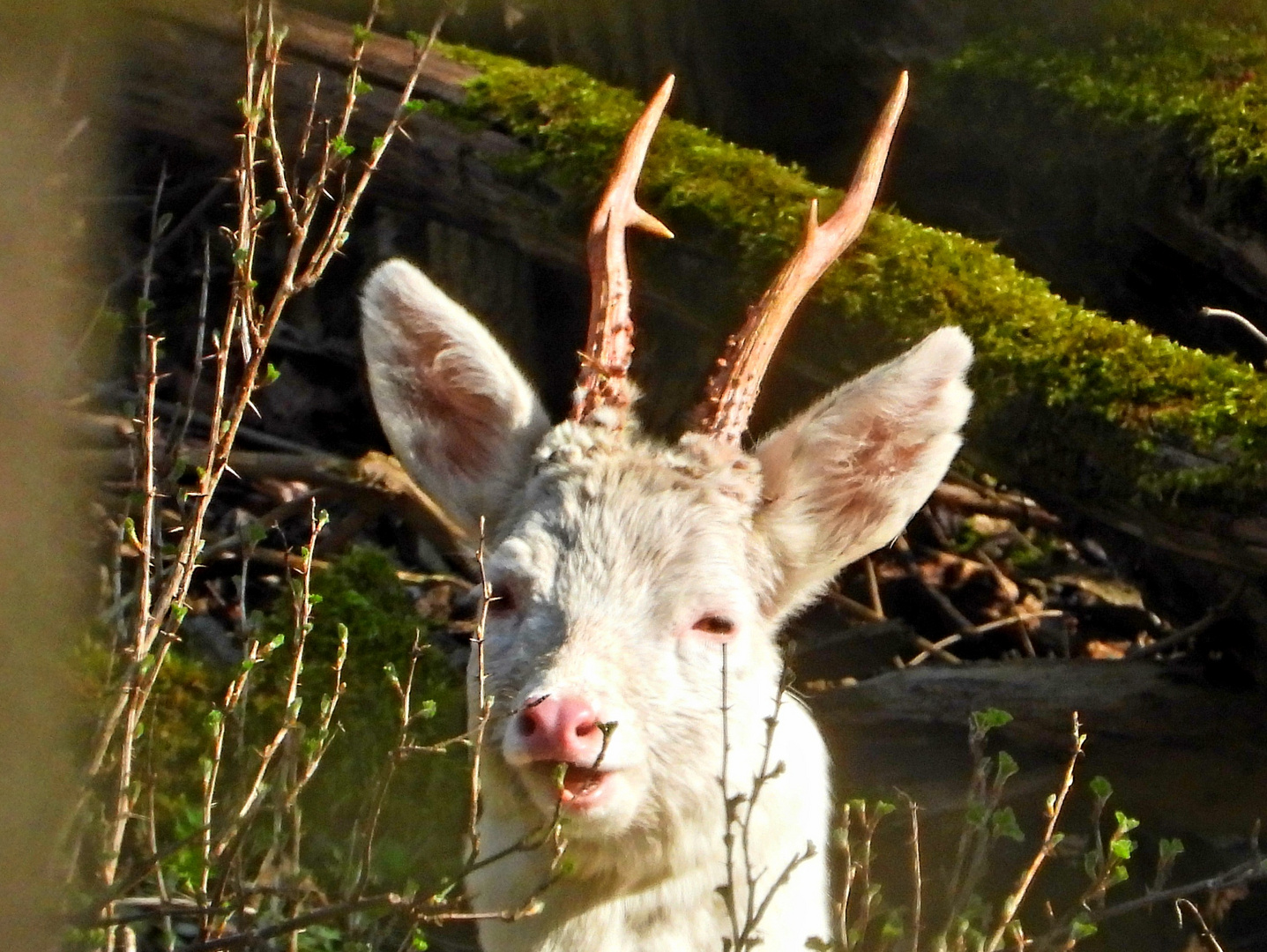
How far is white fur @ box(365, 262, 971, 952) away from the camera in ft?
13.1

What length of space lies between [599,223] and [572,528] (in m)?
0.85

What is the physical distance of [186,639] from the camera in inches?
277

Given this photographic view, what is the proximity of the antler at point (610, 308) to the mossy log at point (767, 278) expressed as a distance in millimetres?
1384

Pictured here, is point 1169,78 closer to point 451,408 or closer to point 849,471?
point 849,471

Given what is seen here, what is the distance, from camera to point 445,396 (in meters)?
4.77

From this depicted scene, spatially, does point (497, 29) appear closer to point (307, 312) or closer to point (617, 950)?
point (307, 312)

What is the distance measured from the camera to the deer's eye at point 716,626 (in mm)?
4211

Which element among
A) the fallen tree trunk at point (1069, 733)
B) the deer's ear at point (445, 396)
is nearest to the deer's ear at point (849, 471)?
the deer's ear at point (445, 396)

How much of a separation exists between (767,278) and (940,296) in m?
0.62

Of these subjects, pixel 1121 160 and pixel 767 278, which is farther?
pixel 1121 160

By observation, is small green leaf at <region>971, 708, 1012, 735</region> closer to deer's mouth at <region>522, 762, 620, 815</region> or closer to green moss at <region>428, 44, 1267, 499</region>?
deer's mouth at <region>522, 762, 620, 815</region>

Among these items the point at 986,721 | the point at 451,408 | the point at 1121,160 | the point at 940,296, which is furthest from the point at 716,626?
the point at 1121,160

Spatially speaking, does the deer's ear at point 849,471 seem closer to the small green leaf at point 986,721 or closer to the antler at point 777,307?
the antler at point 777,307

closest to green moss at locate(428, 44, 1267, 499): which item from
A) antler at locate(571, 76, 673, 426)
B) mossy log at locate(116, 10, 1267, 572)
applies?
mossy log at locate(116, 10, 1267, 572)
